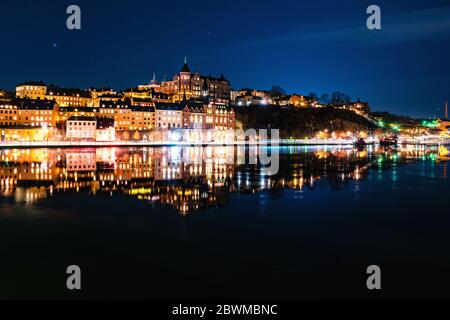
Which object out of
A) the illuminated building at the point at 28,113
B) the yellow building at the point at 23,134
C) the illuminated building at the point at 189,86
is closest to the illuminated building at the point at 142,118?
the illuminated building at the point at 28,113

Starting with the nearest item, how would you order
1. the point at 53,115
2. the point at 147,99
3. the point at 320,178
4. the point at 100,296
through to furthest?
the point at 100,296
the point at 320,178
the point at 53,115
the point at 147,99

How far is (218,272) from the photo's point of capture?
7738 mm

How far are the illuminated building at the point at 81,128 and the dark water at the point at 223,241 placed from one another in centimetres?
5594

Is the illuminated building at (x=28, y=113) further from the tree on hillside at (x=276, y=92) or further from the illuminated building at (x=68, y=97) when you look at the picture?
the tree on hillside at (x=276, y=92)

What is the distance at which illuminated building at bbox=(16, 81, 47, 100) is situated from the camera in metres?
88.4

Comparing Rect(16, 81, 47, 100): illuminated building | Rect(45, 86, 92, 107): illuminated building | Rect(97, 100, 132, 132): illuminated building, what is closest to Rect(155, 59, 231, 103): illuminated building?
Rect(45, 86, 92, 107): illuminated building

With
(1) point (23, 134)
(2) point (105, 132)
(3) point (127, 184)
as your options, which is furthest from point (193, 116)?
(3) point (127, 184)

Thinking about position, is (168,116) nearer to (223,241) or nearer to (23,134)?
(23,134)

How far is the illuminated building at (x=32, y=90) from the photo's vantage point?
8838 cm

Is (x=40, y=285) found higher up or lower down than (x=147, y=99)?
lower down

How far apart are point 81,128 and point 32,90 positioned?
23.5 metres
